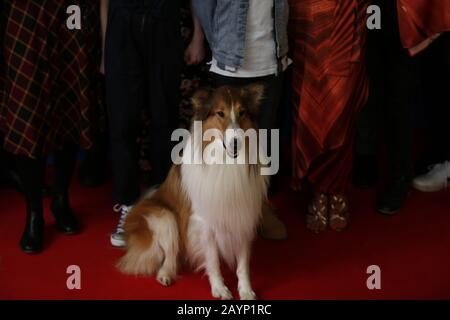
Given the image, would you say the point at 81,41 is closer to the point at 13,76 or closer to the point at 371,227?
the point at 13,76

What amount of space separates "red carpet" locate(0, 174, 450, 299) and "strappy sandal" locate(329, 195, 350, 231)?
39 mm

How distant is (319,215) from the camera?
9.04 ft

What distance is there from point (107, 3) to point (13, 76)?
49 centimetres

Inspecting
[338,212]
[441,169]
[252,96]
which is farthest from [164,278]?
[441,169]

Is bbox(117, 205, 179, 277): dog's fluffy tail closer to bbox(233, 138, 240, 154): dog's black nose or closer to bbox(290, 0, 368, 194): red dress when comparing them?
bbox(233, 138, 240, 154): dog's black nose

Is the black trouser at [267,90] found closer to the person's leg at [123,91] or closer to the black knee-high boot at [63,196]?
the person's leg at [123,91]

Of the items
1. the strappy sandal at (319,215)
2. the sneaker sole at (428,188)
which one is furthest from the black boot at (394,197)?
the strappy sandal at (319,215)

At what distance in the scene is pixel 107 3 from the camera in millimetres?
2412

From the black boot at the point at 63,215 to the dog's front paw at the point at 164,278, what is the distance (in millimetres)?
567

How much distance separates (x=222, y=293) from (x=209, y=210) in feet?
1.11

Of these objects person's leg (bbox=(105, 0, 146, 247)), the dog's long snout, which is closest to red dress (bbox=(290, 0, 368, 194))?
the dog's long snout

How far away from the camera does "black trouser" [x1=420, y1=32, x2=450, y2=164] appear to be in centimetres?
290

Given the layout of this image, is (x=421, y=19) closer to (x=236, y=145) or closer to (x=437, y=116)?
(x=437, y=116)

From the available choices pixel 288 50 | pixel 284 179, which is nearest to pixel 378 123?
pixel 284 179
